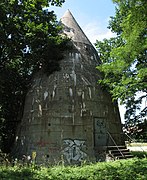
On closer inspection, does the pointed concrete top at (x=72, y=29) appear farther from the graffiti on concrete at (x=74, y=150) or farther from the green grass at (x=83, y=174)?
the green grass at (x=83, y=174)

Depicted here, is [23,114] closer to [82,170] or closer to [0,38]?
[0,38]

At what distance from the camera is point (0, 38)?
14547mm

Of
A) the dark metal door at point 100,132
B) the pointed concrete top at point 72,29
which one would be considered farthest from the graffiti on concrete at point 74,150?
the pointed concrete top at point 72,29

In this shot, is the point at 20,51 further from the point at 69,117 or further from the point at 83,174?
the point at 83,174

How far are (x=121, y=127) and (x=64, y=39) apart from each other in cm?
792

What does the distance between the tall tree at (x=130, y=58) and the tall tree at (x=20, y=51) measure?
14.1ft

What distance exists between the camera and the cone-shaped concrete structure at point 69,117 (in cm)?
1405

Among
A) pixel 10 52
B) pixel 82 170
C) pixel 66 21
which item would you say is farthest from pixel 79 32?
pixel 82 170

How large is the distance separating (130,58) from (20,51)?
7866 mm

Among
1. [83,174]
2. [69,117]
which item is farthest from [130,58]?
[83,174]

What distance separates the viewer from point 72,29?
764 inches

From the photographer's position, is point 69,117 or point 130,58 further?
point 69,117

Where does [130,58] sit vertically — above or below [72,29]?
below

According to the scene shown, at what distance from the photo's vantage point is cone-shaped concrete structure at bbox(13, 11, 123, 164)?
14.1 m
